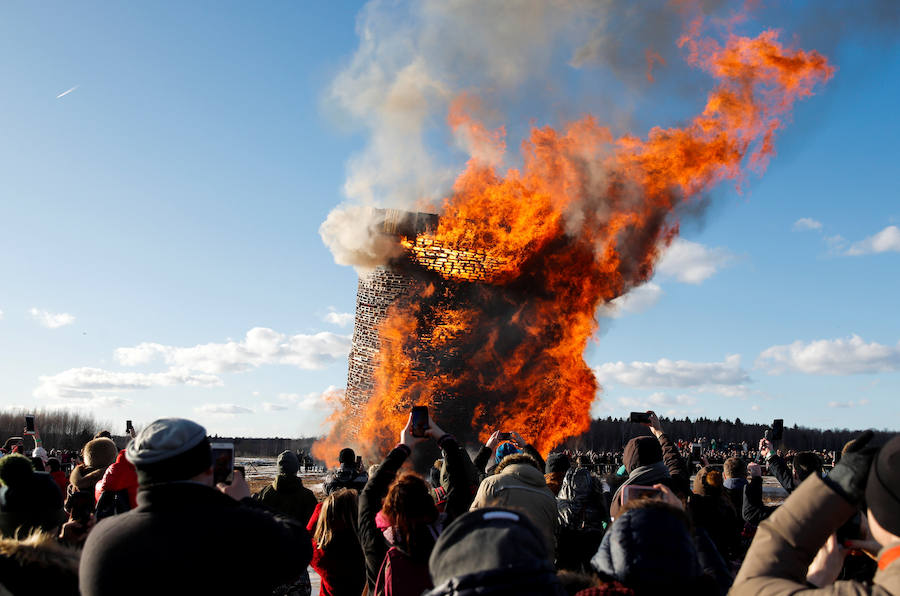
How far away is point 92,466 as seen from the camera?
7.42m

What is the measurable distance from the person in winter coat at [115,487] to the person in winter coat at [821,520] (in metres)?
5.21

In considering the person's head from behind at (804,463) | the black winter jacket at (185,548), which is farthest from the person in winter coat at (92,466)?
the person's head from behind at (804,463)

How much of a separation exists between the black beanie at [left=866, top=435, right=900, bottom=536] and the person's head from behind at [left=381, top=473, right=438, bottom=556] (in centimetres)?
259

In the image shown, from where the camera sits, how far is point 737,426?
80000 mm

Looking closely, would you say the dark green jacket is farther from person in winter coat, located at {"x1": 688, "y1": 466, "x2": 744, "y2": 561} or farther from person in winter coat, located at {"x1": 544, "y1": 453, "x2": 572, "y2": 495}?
person in winter coat, located at {"x1": 688, "y1": 466, "x2": 744, "y2": 561}

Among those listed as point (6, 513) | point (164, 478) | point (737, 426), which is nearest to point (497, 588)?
point (164, 478)

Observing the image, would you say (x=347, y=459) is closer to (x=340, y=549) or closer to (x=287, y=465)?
(x=287, y=465)

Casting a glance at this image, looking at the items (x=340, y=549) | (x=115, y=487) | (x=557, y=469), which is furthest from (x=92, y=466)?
(x=557, y=469)

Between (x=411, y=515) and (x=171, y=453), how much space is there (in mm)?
1755

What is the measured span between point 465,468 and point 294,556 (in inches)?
96.5

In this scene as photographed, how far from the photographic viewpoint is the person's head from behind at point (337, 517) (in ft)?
17.3

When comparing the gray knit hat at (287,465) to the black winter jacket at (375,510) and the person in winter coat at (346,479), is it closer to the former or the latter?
the person in winter coat at (346,479)

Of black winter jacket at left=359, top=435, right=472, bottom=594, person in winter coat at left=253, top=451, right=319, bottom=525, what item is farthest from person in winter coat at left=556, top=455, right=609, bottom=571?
person in winter coat at left=253, top=451, right=319, bottom=525

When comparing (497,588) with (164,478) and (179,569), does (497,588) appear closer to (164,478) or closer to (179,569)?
(179,569)
